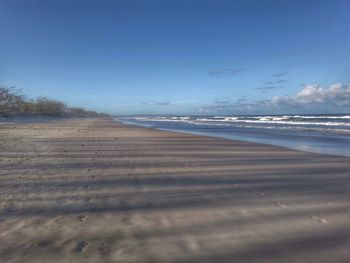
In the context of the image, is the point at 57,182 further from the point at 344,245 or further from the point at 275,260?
the point at 344,245

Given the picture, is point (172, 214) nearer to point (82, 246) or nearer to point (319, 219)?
point (82, 246)

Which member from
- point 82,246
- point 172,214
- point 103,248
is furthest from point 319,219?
point 82,246

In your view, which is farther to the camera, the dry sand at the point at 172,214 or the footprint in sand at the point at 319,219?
the footprint in sand at the point at 319,219

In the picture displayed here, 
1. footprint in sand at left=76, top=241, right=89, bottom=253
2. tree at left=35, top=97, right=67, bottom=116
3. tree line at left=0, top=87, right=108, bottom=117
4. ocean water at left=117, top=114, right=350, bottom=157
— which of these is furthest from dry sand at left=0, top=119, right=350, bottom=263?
tree at left=35, top=97, right=67, bottom=116

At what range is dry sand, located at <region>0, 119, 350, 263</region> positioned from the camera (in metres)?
3.79

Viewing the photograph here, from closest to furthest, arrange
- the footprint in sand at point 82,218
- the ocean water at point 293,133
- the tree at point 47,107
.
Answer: the footprint in sand at point 82,218 < the ocean water at point 293,133 < the tree at point 47,107

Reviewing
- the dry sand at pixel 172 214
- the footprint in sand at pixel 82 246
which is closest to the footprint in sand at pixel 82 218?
the dry sand at pixel 172 214

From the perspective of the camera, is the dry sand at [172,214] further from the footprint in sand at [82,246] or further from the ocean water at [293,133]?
the ocean water at [293,133]

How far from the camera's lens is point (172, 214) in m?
5.20

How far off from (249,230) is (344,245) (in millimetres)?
1168

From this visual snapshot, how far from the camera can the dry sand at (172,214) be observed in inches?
149

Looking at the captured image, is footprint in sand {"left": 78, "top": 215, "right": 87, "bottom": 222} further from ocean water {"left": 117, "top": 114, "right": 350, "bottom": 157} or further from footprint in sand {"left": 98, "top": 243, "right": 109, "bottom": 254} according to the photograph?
ocean water {"left": 117, "top": 114, "right": 350, "bottom": 157}

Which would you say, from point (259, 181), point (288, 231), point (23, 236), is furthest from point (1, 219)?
point (259, 181)

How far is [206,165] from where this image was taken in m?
10.4
